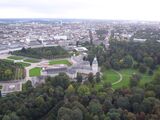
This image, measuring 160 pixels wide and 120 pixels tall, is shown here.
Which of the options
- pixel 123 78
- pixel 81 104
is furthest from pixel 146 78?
pixel 81 104

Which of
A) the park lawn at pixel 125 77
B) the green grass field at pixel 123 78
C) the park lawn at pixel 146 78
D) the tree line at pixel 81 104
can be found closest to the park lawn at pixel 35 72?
the green grass field at pixel 123 78

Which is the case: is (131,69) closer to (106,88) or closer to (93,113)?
(106,88)

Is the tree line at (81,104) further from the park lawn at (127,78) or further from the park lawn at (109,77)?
the park lawn at (109,77)

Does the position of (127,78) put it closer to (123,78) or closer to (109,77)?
(123,78)

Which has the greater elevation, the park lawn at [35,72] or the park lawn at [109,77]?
the park lawn at [109,77]

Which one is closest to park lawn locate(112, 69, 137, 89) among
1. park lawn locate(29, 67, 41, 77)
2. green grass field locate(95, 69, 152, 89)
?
green grass field locate(95, 69, 152, 89)

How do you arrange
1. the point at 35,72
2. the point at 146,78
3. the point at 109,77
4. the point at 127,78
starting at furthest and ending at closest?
the point at 35,72 → the point at 109,77 → the point at 127,78 → the point at 146,78

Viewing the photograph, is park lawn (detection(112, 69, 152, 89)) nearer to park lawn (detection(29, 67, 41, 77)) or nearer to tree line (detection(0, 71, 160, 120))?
tree line (detection(0, 71, 160, 120))

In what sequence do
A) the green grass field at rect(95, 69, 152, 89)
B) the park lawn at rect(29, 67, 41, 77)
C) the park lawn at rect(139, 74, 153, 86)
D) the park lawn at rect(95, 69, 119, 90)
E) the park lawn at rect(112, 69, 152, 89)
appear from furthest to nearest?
the park lawn at rect(29, 67, 41, 77)
the park lawn at rect(95, 69, 119, 90)
the park lawn at rect(139, 74, 153, 86)
the green grass field at rect(95, 69, 152, 89)
the park lawn at rect(112, 69, 152, 89)

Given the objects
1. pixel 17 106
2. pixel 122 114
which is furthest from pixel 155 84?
pixel 17 106

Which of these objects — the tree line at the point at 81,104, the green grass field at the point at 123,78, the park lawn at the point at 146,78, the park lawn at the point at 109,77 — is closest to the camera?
the tree line at the point at 81,104

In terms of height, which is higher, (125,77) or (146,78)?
(146,78)
